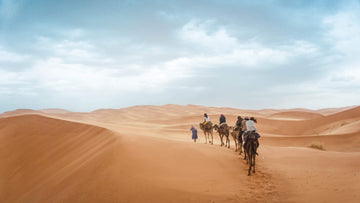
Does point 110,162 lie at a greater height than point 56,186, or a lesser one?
greater

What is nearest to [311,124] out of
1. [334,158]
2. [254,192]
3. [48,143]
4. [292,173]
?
[334,158]

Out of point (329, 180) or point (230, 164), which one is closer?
point (329, 180)

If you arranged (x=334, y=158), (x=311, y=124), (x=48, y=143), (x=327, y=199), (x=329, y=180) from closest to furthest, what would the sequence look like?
(x=327, y=199) < (x=329, y=180) < (x=334, y=158) < (x=48, y=143) < (x=311, y=124)

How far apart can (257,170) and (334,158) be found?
14.9ft

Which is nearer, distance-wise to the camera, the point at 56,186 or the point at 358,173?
the point at 358,173

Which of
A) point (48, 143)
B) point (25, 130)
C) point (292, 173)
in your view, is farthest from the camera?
point (25, 130)

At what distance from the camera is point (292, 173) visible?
364 inches

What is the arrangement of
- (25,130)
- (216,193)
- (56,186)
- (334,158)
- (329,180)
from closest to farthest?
(216,193)
(329,180)
(56,186)
(334,158)
(25,130)

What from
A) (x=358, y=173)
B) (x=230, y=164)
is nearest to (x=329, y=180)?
(x=358, y=173)

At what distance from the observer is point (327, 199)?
6.00 meters

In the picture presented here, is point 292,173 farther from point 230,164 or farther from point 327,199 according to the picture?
point 327,199

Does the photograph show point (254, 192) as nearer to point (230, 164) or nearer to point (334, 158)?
point (230, 164)

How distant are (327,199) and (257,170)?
3.84 meters

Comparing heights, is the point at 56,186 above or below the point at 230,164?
below
